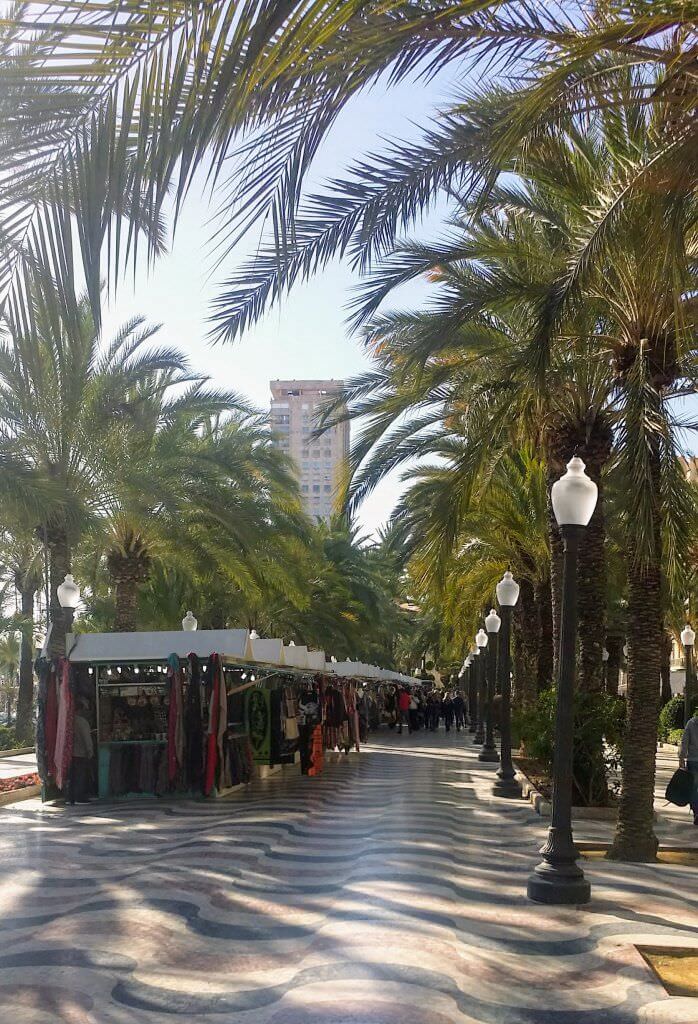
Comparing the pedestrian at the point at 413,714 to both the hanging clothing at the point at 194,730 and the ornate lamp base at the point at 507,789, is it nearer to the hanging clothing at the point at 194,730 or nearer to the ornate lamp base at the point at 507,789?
the ornate lamp base at the point at 507,789

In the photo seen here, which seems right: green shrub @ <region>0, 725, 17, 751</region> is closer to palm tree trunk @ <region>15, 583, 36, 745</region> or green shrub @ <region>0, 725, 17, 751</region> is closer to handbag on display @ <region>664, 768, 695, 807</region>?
palm tree trunk @ <region>15, 583, 36, 745</region>

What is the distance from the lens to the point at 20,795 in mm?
16938

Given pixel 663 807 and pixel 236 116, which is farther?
pixel 663 807

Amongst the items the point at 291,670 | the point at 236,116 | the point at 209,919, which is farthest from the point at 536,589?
the point at 236,116

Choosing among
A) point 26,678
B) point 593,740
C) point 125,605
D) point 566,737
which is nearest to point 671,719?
point 125,605

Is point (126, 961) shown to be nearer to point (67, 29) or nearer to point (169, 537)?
point (67, 29)

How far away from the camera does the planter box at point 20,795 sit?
16400mm

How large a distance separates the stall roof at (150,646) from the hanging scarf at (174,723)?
27 cm

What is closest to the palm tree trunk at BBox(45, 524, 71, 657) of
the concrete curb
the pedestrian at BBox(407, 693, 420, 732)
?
the concrete curb

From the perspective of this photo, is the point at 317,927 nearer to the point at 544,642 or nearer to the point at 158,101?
the point at 158,101

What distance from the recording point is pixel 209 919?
25.5 ft

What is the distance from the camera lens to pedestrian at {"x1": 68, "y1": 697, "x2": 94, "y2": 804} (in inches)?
619

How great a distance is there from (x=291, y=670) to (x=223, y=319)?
13.9m

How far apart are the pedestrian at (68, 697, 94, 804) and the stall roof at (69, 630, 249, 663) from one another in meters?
0.82
